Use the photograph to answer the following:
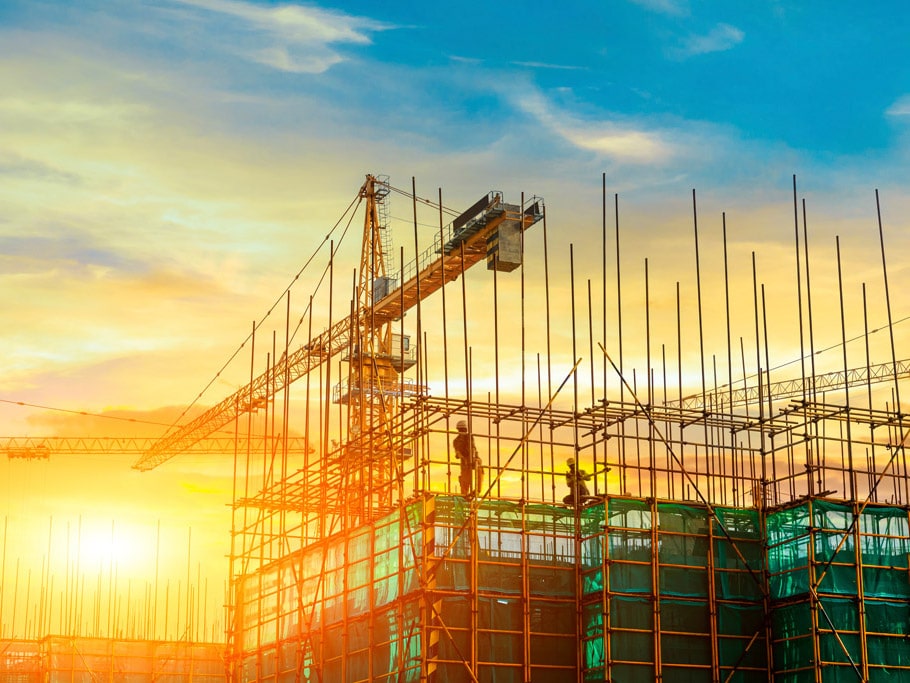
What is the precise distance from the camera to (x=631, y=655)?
2680 centimetres

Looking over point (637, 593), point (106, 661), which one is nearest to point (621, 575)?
point (637, 593)

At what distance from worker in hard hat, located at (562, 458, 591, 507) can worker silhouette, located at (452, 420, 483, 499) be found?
199cm

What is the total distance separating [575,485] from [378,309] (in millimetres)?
31419

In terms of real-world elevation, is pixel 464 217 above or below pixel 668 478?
above

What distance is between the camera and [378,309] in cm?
5884

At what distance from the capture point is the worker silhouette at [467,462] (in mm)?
27891

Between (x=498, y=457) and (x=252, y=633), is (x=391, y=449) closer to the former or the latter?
(x=498, y=457)

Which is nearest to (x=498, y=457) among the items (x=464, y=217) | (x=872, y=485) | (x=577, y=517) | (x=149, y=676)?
(x=577, y=517)

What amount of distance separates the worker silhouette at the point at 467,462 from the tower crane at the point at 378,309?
2.64m

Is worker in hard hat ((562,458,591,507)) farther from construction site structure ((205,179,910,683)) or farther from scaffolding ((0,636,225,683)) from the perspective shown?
scaffolding ((0,636,225,683))

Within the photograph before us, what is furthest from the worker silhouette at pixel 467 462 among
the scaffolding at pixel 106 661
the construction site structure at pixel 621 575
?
the scaffolding at pixel 106 661

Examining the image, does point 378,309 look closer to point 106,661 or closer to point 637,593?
point 106,661

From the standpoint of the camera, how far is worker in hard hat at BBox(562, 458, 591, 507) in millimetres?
28212

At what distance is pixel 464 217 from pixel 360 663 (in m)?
22.5
